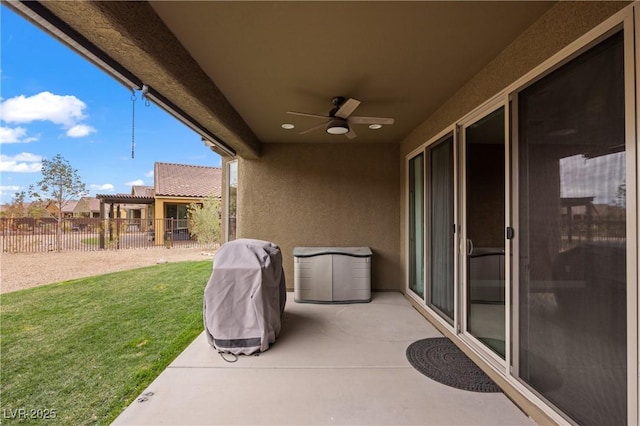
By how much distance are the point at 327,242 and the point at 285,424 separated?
3.57 metres

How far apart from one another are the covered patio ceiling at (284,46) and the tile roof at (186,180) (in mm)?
8938

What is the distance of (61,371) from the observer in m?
2.83

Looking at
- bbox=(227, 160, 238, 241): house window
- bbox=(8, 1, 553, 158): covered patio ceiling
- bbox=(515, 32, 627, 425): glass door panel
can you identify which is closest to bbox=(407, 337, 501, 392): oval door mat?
bbox=(515, 32, 627, 425): glass door panel

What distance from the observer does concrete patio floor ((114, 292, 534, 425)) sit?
74.4 inches

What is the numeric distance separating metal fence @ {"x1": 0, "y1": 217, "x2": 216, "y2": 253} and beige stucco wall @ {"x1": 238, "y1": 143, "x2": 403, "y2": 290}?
641cm

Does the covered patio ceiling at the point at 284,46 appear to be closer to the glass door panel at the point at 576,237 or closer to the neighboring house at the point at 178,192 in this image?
the glass door panel at the point at 576,237

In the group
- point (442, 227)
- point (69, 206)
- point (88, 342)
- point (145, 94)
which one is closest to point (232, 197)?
point (88, 342)

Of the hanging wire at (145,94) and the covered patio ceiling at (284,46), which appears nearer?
the covered patio ceiling at (284,46)

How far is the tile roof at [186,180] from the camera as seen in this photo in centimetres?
1224

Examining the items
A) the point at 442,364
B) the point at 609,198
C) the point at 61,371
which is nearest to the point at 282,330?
the point at 442,364

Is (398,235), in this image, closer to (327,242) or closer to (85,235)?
(327,242)

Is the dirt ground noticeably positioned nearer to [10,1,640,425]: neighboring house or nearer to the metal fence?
the metal fence

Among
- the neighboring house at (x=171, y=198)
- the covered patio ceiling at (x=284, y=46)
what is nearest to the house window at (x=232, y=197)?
the covered patio ceiling at (x=284, y=46)

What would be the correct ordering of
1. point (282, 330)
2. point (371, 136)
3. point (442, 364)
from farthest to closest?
point (371, 136) < point (282, 330) < point (442, 364)
